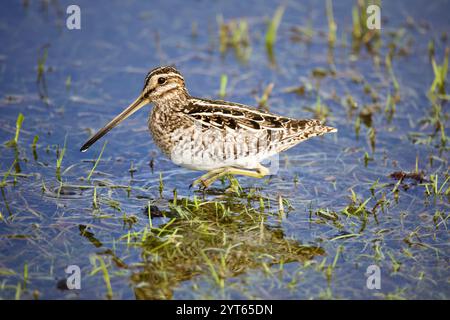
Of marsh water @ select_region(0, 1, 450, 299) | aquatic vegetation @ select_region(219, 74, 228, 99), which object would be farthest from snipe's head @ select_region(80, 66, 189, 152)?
aquatic vegetation @ select_region(219, 74, 228, 99)

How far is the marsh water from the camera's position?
6.10 metres

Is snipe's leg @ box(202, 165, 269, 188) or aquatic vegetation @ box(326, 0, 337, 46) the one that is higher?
aquatic vegetation @ box(326, 0, 337, 46)

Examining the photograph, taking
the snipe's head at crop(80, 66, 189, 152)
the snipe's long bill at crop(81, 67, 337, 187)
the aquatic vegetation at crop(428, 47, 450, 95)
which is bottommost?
the snipe's long bill at crop(81, 67, 337, 187)

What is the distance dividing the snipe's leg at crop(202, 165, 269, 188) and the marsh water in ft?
0.45

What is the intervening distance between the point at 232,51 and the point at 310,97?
1.64 m

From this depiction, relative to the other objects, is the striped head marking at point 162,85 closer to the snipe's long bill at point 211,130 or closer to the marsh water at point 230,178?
the snipe's long bill at point 211,130

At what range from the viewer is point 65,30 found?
10844mm

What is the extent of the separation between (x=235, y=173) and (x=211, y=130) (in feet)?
2.06

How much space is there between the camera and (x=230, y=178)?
25.0 ft

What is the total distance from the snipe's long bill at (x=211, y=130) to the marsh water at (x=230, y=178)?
39cm

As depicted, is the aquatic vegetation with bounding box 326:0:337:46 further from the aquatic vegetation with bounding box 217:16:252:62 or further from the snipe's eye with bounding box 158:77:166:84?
the snipe's eye with bounding box 158:77:166:84

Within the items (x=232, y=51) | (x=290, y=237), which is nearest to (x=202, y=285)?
(x=290, y=237)
